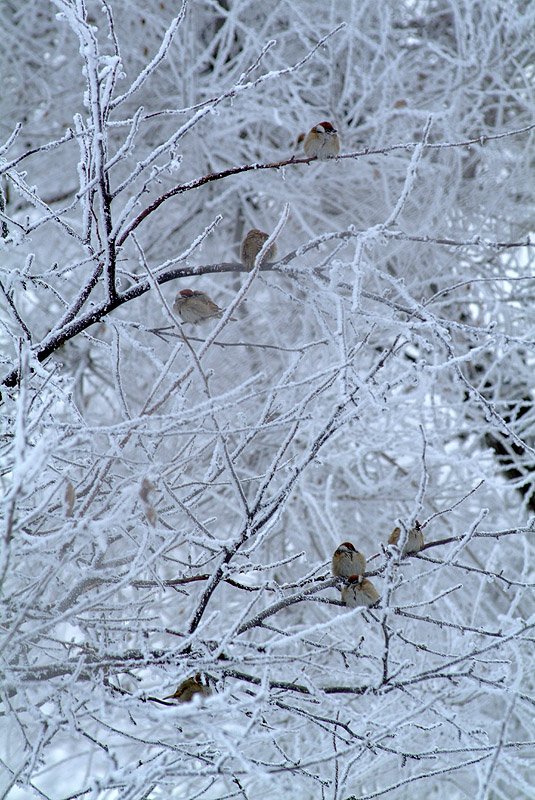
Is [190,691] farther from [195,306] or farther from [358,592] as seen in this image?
[195,306]

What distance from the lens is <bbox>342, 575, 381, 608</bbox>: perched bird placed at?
172 cm

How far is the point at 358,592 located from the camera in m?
1.72

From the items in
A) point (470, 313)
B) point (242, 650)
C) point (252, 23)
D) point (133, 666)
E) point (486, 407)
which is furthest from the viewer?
point (470, 313)

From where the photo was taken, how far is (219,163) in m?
4.09

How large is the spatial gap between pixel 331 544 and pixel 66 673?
2.31 m

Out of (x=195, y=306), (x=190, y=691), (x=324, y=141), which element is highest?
(x=324, y=141)

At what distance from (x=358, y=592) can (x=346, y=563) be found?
0.22ft

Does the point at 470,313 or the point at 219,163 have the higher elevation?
the point at 219,163

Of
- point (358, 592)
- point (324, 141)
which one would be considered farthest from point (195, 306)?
point (358, 592)

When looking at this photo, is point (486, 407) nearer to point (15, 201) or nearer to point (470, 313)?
point (470, 313)

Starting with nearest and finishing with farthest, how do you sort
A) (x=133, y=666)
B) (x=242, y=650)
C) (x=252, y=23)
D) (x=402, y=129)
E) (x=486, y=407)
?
(x=133, y=666) < (x=486, y=407) < (x=242, y=650) < (x=402, y=129) < (x=252, y=23)

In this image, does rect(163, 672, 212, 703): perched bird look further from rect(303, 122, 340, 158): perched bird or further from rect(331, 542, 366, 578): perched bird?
rect(303, 122, 340, 158): perched bird

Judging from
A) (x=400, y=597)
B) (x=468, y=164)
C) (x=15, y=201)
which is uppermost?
(x=15, y=201)

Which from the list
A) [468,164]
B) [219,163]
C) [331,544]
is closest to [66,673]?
[331,544]
